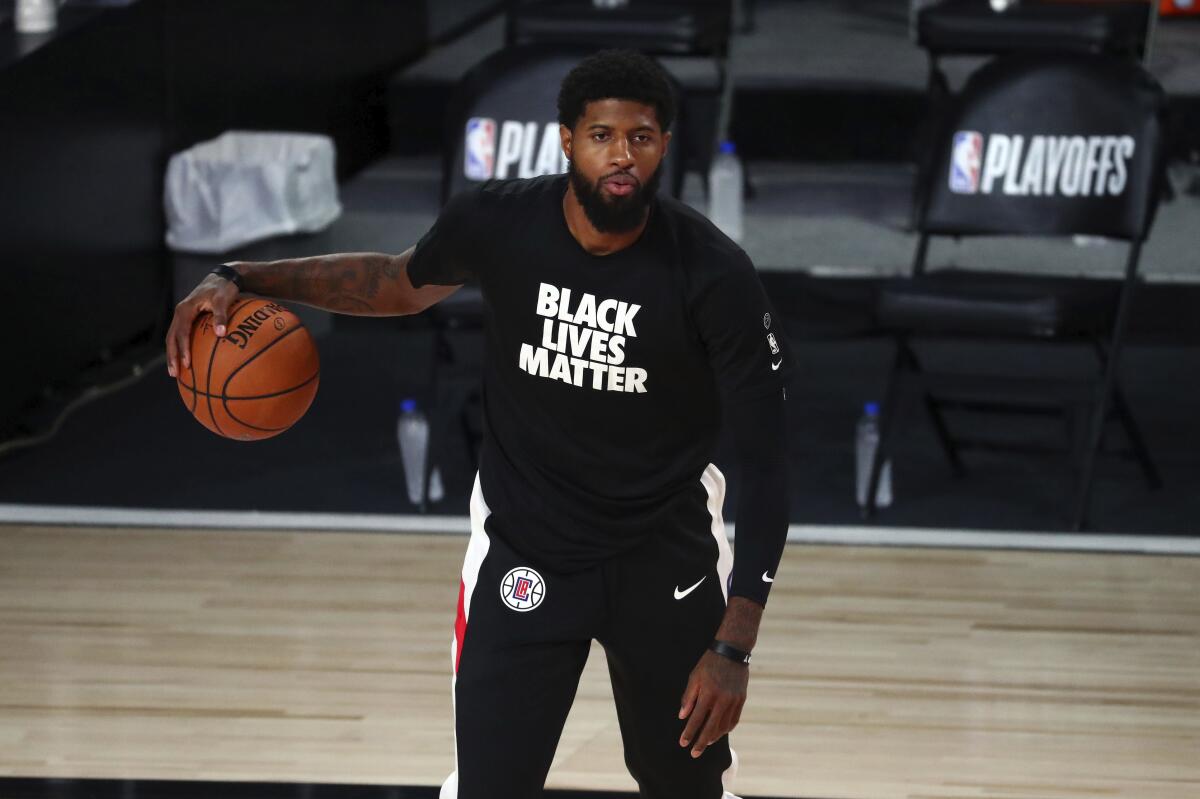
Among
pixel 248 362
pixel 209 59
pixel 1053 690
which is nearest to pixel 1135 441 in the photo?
pixel 1053 690

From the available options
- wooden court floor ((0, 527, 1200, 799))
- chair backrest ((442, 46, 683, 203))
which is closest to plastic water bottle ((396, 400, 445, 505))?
wooden court floor ((0, 527, 1200, 799))

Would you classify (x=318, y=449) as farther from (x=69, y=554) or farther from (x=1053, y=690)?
(x=1053, y=690)

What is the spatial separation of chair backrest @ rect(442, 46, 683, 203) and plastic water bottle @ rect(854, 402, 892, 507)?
0.86 metres

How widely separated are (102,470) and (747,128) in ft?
12.9

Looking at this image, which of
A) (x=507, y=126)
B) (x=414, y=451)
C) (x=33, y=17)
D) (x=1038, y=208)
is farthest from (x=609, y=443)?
(x=33, y=17)

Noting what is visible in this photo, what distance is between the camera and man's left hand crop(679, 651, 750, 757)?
2.53 meters

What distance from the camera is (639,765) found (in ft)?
9.11

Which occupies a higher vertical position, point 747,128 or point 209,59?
point 209,59

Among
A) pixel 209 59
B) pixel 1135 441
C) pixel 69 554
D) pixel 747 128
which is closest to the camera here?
pixel 69 554

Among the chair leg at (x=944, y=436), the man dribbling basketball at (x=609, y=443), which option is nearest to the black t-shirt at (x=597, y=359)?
the man dribbling basketball at (x=609, y=443)

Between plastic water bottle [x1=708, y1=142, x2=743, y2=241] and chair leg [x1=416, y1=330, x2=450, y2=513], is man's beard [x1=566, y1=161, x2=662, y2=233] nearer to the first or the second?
chair leg [x1=416, y1=330, x2=450, y2=513]

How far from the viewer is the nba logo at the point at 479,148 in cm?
528

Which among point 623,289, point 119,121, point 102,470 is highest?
point 623,289

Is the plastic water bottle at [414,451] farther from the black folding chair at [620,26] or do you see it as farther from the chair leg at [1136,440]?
the black folding chair at [620,26]
